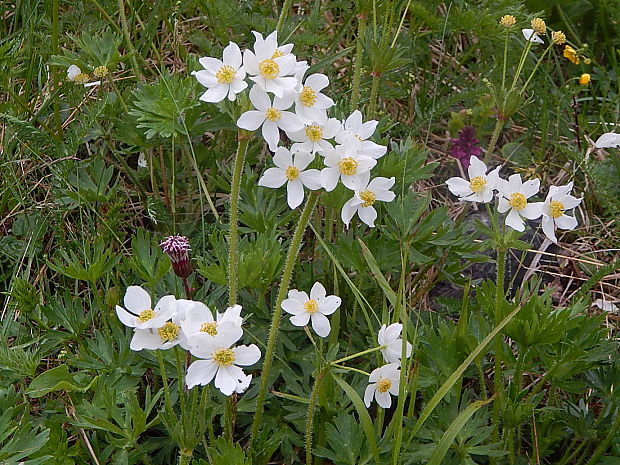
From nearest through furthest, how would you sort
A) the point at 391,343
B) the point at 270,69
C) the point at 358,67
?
the point at 270,69, the point at 391,343, the point at 358,67

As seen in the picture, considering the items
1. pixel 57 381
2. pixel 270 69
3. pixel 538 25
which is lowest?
pixel 57 381

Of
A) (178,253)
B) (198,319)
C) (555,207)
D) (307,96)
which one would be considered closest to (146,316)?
(198,319)

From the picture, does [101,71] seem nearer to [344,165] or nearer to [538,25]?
[344,165]

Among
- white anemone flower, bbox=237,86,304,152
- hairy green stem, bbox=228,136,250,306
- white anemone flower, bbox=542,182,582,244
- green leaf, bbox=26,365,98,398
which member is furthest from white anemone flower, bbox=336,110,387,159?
green leaf, bbox=26,365,98,398

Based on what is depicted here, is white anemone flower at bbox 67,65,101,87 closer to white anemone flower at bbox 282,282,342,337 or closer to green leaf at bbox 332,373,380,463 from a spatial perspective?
white anemone flower at bbox 282,282,342,337

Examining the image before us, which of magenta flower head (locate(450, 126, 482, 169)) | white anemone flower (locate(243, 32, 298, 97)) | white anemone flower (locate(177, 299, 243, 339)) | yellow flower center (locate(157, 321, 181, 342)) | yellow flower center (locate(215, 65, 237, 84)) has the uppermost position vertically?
white anemone flower (locate(243, 32, 298, 97))

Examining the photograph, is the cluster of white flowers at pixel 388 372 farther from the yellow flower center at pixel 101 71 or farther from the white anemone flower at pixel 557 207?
the yellow flower center at pixel 101 71

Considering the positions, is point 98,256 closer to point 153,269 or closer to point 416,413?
point 153,269
